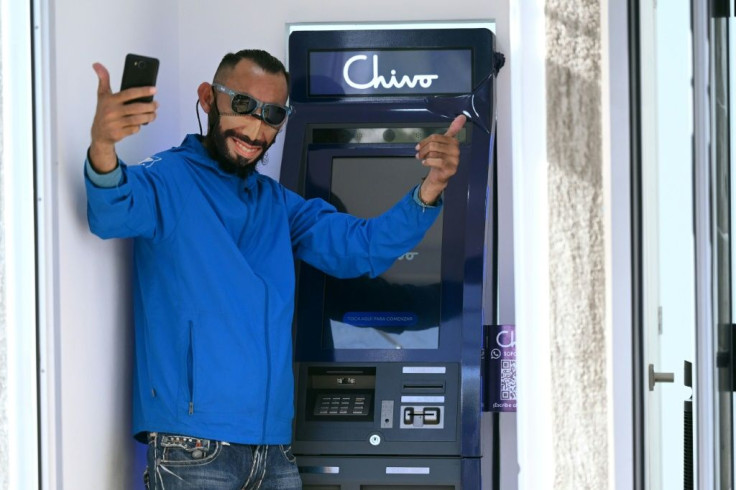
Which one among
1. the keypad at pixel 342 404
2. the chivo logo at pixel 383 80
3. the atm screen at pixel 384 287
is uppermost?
the chivo logo at pixel 383 80

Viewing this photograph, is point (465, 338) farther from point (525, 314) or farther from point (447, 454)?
point (525, 314)

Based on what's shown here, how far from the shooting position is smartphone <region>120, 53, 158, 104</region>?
304 cm

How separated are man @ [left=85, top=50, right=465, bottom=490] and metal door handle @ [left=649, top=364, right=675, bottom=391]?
97 centimetres

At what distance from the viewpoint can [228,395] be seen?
341 centimetres

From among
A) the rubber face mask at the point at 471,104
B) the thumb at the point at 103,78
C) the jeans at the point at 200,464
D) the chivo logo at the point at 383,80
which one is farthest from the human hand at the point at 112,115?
the rubber face mask at the point at 471,104

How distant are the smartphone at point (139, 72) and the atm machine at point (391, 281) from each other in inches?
41.7

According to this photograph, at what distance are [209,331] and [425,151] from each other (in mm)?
823

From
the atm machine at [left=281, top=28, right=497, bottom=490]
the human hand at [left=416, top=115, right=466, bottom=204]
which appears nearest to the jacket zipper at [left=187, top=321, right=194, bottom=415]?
the atm machine at [left=281, top=28, right=497, bottom=490]

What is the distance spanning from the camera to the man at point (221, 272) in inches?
133

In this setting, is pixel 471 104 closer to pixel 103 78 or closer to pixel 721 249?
pixel 103 78

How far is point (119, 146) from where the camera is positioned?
364 centimetres

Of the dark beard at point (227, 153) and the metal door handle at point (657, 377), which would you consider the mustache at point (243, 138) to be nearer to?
the dark beard at point (227, 153)

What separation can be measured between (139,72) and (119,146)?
613 mm

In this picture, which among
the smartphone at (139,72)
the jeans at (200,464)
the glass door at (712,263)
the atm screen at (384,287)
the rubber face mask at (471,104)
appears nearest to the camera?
the glass door at (712,263)
